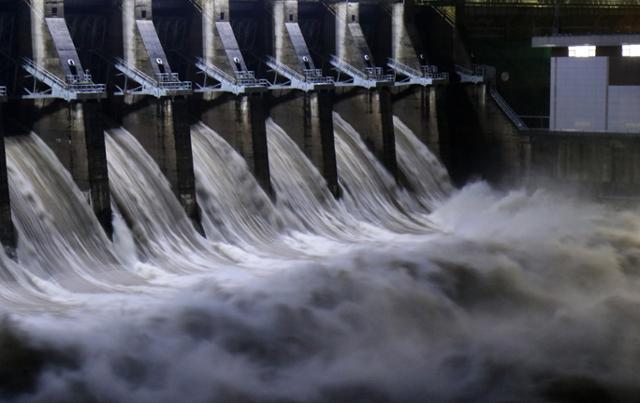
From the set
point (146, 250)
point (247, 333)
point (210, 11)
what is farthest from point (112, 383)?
point (210, 11)

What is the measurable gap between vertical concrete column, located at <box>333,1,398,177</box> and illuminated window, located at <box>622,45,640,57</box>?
6.60 m

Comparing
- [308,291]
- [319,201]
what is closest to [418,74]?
[319,201]

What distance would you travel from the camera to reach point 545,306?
24.3m

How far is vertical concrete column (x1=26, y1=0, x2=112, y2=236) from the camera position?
2572cm

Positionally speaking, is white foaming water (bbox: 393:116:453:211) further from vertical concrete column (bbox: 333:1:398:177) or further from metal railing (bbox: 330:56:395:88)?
metal railing (bbox: 330:56:395:88)

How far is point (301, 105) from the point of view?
3241cm

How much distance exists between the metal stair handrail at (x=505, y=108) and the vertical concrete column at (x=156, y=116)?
11268 mm

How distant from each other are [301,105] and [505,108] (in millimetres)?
7197

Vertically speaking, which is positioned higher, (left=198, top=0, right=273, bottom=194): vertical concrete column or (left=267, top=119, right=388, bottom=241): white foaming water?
(left=198, top=0, right=273, bottom=194): vertical concrete column

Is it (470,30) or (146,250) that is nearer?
(146,250)

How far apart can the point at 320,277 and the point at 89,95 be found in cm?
599

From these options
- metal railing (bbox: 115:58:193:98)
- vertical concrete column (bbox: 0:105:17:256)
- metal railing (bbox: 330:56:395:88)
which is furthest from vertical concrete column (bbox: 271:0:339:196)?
vertical concrete column (bbox: 0:105:17:256)

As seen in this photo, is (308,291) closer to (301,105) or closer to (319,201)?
(319,201)

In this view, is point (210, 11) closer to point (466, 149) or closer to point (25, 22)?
point (25, 22)
